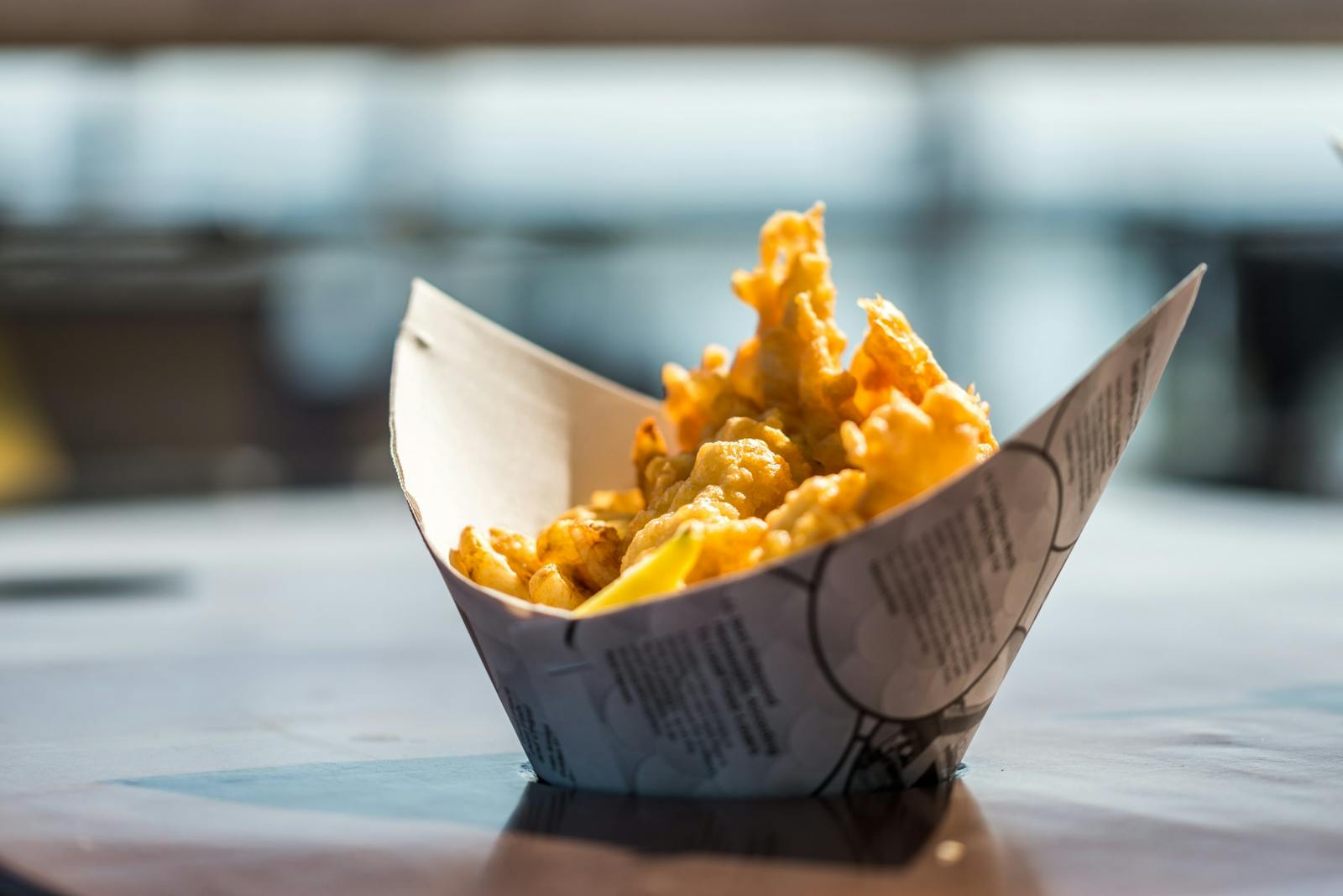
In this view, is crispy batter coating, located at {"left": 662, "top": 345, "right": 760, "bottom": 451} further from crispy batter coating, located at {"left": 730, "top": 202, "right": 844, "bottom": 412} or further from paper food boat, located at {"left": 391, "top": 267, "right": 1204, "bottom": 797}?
paper food boat, located at {"left": 391, "top": 267, "right": 1204, "bottom": 797}

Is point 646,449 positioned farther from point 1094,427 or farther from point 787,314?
point 1094,427

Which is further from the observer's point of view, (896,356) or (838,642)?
(896,356)

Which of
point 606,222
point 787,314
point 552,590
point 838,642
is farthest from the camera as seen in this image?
point 606,222

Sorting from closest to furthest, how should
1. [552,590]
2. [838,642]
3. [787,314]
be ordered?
[838,642] → [552,590] → [787,314]

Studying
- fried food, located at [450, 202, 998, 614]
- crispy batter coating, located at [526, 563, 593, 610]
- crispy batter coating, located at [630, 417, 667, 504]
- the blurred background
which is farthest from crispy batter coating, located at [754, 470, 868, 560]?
the blurred background

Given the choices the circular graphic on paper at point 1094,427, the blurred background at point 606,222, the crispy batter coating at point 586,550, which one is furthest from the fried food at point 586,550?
the blurred background at point 606,222

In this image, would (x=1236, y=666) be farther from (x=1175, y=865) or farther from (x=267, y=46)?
(x=267, y=46)

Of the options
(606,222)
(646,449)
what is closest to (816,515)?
(646,449)
